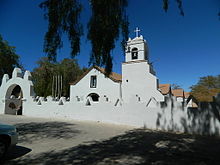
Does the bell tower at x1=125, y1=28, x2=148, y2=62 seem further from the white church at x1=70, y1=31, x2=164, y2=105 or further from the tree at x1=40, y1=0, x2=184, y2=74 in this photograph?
the tree at x1=40, y1=0, x2=184, y2=74

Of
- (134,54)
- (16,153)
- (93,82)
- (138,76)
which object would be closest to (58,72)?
(93,82)

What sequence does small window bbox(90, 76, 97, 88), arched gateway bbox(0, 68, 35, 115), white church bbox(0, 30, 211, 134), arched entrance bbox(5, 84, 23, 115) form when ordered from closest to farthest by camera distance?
1. white church bbox(0, 30, 211, 134)
2. arched gateway bbox(0, 68, 35, 115)
3. arched entrance bbox(5, 84, 23, 115)
4. small window bbox(90, 76, 97, 88)

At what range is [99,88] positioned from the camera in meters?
21.2

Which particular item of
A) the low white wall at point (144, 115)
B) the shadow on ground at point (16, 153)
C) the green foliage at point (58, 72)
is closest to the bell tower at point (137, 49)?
the low white wall at point (144, 115)

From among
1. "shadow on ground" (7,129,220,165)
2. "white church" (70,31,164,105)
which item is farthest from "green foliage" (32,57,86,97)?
"shadow on ground" (7,129,220,165)

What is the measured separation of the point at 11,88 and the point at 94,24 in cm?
1743

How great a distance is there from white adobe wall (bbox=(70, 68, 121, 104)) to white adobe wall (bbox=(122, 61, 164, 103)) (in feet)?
4.56

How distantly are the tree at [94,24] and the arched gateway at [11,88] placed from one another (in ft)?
43.6

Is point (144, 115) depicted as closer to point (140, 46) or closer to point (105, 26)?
point (105, 26)

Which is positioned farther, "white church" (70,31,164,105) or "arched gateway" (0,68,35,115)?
"white church" (70,31,164,105)

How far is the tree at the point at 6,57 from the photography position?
1211 inches

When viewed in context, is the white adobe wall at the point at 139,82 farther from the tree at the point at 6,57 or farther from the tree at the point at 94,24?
the tree at the point at 6,57

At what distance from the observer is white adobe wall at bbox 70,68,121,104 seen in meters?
20.0

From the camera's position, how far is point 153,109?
967 cm
